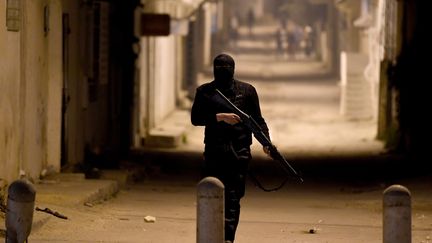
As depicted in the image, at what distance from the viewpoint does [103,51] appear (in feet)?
65.8

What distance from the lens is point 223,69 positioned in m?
9.96

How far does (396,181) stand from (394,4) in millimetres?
7037

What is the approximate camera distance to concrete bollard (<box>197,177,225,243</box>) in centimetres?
900

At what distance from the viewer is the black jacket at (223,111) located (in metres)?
10.1

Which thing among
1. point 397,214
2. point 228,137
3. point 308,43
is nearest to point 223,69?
point 228,137

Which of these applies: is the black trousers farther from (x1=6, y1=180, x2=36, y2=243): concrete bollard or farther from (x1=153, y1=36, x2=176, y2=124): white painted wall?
(x1=153, y1=36, x2=176, y2=124): white painted wall

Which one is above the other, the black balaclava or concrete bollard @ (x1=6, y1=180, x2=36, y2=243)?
the black balaclava

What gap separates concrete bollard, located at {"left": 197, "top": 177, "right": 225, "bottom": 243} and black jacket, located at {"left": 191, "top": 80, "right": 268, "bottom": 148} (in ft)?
3.62

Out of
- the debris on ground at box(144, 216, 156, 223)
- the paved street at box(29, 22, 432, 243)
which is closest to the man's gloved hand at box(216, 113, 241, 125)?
the paved street at box(29, 22, 432, 243)

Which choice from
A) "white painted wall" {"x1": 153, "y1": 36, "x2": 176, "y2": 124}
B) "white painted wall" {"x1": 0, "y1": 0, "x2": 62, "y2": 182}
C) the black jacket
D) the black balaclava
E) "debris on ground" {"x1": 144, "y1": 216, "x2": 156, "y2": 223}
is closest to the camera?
the black balaclava

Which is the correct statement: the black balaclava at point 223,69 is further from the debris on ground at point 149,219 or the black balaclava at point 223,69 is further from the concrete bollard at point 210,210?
the debris on ground at point 149,219

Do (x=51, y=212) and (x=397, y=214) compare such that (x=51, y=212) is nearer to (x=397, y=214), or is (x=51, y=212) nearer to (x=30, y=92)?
(x=30, y=92)

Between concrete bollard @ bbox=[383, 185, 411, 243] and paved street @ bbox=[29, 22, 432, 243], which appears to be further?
paved street @ bbox=[29, 22, 432, 243]

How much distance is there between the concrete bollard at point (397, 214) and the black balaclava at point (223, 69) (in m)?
1.74
